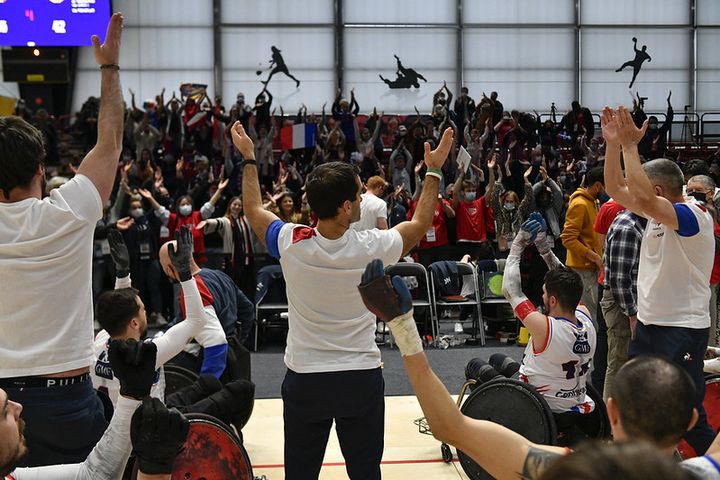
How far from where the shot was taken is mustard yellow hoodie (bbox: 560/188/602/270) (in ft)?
24.1

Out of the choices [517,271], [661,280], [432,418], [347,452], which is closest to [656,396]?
[432,418]

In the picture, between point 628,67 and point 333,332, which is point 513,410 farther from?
point 628,67

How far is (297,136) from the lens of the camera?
622 inches

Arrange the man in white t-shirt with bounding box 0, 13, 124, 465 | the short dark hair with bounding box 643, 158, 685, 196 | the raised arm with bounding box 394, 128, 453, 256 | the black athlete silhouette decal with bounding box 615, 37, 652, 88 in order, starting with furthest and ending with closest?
1. the black athlete silhouette decal with bounding box 615, 37, 652, 88
2. the short dark hair with bounding box 643, 158, 685, 196
3. the raised arm with bounding box 394, 128, 453, 256
4. the man in white t-shirt with bounding box 0, 13, 124, 465

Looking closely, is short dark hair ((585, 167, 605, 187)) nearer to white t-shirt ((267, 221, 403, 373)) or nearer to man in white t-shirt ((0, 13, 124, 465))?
white t-shirt ((267, 221, 403, 373))

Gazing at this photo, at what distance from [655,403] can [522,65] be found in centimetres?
1894

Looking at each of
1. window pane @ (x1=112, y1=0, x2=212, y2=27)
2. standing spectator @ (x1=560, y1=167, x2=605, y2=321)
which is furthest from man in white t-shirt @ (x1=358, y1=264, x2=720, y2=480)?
window pane @ (x1=112, y1=0, x2=212, y2=27)

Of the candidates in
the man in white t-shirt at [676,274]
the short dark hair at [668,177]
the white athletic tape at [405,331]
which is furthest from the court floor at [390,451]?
the white athletic tape at [405,331]

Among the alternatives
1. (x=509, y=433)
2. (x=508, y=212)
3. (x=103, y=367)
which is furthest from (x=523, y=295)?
(x=508, y=212)

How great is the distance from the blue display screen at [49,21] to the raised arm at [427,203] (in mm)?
13874

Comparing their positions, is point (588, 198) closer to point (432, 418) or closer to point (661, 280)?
point (661, 280)

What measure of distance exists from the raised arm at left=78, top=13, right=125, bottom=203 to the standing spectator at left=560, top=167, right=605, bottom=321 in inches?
212

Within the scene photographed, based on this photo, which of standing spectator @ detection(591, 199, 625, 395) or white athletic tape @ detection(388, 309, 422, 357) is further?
standing spectator @ detection(591, 199, 625, 395)

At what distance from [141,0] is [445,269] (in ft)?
41.9
